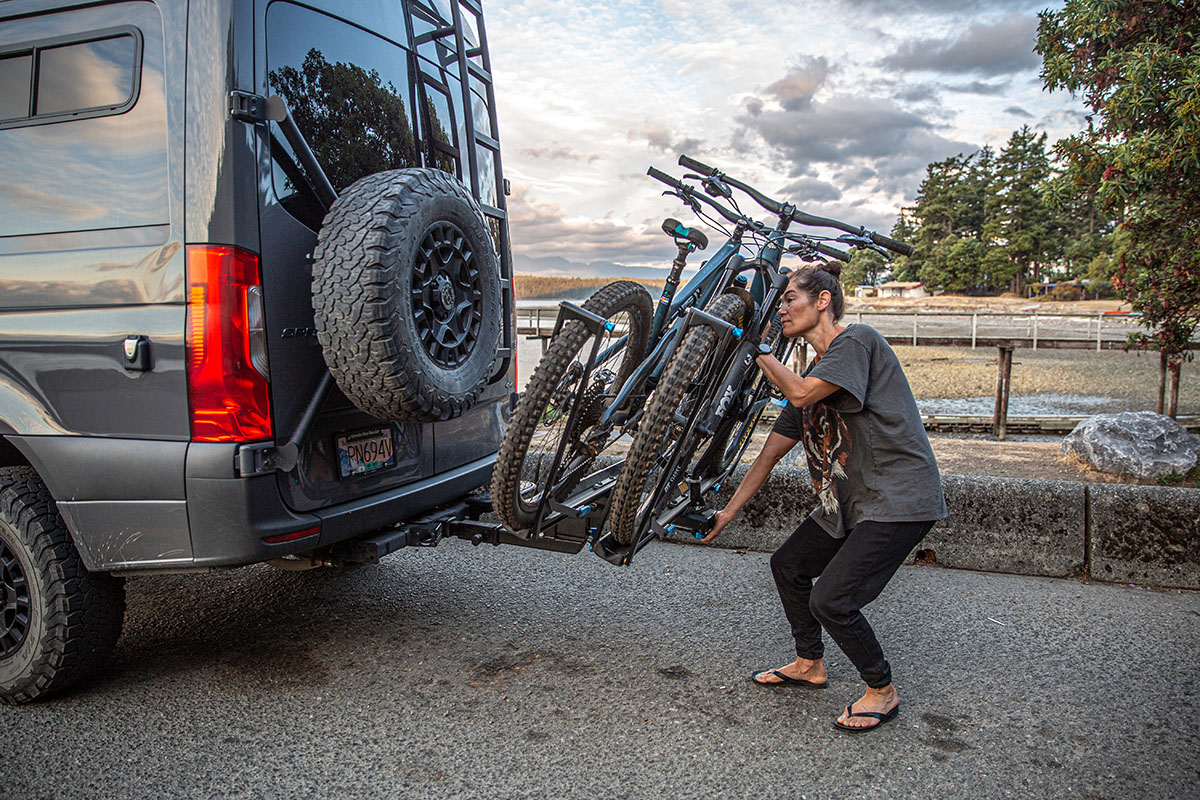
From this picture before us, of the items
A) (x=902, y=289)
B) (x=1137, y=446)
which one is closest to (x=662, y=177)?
(x=1137, y=446)

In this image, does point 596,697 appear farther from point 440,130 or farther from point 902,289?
point 902,289

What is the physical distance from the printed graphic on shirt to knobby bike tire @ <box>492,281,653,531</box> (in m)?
0.87

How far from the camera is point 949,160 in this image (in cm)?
7281

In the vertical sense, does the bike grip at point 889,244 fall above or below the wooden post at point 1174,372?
above

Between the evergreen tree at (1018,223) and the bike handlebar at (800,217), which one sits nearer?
the bike handlebar at (800,217)

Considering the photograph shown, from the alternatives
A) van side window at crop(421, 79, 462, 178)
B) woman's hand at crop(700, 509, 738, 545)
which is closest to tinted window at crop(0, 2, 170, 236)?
van side window at crop(421, 79, 462, 178)

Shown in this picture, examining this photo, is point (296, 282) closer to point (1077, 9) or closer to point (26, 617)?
point (26, 617)

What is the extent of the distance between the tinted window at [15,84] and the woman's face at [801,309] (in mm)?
2816

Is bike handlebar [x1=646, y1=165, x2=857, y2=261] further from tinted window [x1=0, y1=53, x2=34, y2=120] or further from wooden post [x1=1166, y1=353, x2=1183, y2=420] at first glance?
wooden post [x1=1166, y1=353, x2=1183, y2=420]

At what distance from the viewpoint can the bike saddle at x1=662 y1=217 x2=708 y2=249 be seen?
3.85 metres

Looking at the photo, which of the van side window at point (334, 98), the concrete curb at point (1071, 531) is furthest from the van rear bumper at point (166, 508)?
the concrete curb at point (1071, 531)

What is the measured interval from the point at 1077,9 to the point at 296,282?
5629 millimetres

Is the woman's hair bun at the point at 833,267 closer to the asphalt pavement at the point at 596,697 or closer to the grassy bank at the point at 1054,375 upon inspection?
the asphalt pavement at the point at 596,697

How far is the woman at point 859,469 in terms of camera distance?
9.34ft
